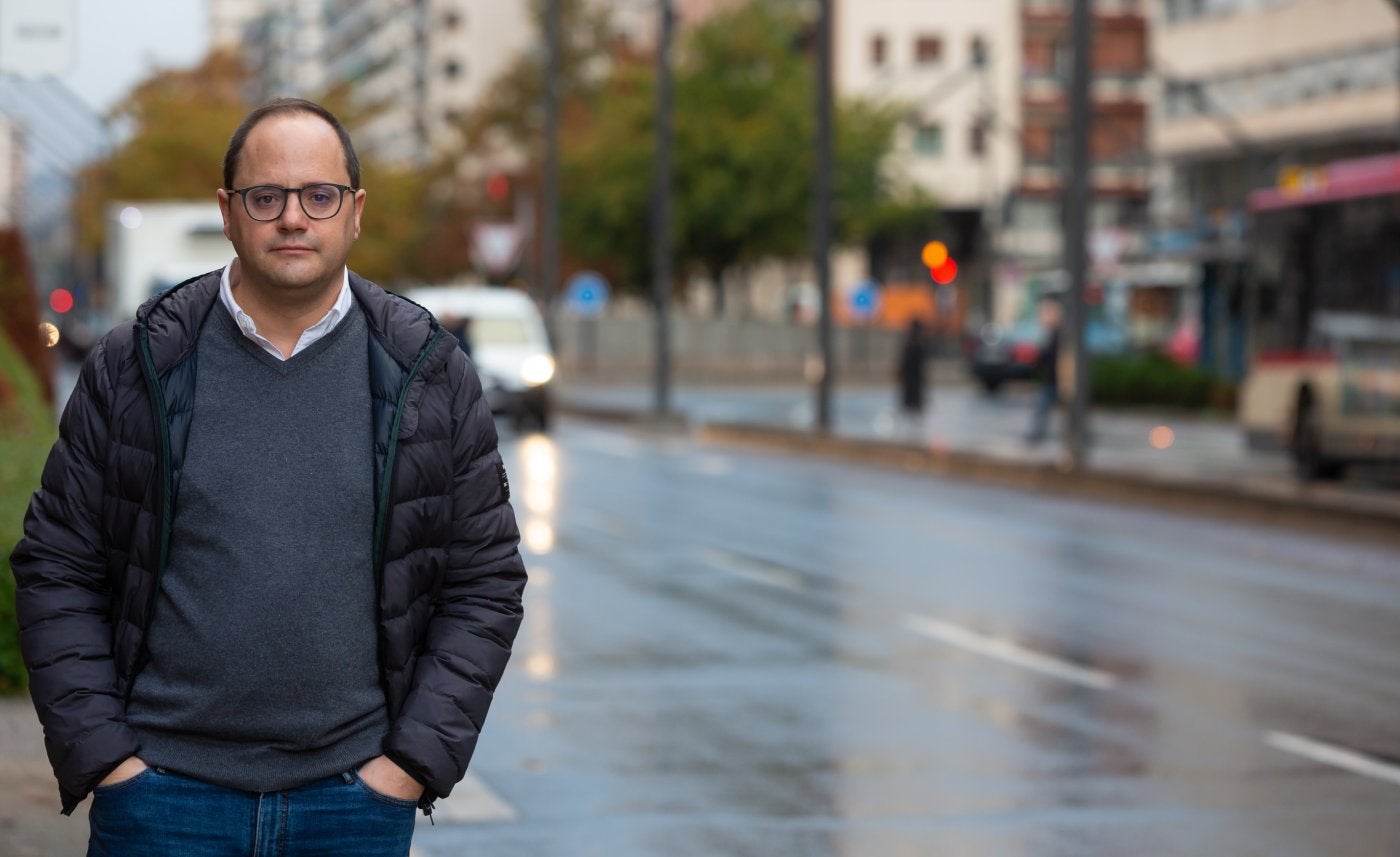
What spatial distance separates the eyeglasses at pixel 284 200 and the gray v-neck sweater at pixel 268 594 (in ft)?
0.68

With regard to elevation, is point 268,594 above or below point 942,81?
below

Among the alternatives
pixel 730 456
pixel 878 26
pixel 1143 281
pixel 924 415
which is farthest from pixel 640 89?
pixel 730 456

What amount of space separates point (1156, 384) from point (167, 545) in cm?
4649

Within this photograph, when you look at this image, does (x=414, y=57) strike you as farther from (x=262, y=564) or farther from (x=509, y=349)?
(x=262, y=564)

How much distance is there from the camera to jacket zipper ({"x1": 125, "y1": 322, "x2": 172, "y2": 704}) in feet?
13.3

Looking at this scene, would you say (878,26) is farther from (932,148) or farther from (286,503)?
(286,503)

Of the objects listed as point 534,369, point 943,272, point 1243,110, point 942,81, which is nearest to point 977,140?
point 942,81

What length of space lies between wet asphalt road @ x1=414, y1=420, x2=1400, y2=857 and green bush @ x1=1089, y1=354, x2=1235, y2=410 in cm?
2680

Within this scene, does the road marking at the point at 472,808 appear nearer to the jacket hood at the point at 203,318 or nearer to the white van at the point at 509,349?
the jacket hood at the point at 203,318

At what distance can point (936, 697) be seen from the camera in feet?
38.7

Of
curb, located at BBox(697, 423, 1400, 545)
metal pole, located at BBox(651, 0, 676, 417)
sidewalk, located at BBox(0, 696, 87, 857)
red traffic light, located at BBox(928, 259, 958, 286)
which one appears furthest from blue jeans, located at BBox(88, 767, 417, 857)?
red traffic light, located at BBox(928, 259, 958, 286)

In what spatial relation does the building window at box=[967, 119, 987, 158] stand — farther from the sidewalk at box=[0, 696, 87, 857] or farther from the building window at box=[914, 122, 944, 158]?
the sidewalk at box=[0, 696, 87, 857]

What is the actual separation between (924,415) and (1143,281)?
38509 millimetres

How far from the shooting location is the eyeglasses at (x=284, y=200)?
13.5 feet
